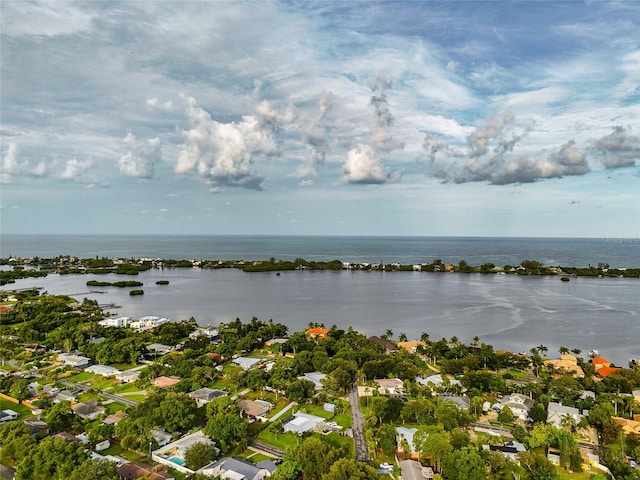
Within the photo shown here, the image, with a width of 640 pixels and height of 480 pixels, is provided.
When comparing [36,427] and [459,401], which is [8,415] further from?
[459,401]

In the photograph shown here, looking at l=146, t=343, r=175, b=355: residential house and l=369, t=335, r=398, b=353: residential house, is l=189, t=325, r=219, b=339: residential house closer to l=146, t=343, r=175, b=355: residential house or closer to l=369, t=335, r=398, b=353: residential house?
l=146, t=343, r=175, b=355: residential house

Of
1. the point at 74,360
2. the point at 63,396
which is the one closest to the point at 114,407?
the point at 63,396

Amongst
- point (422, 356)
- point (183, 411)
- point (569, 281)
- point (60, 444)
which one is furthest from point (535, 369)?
point (569, 281)

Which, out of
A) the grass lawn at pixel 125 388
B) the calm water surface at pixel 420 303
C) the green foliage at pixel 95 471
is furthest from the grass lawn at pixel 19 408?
the calm water surface at pixel 420 303

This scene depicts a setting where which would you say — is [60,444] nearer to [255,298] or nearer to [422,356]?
[422,356]

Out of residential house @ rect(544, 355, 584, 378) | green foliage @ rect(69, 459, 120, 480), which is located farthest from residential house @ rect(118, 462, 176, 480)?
residential house @ rect(544, 355, 584, 378)

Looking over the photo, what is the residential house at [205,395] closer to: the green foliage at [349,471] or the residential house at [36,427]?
the residential house at [36,427]
